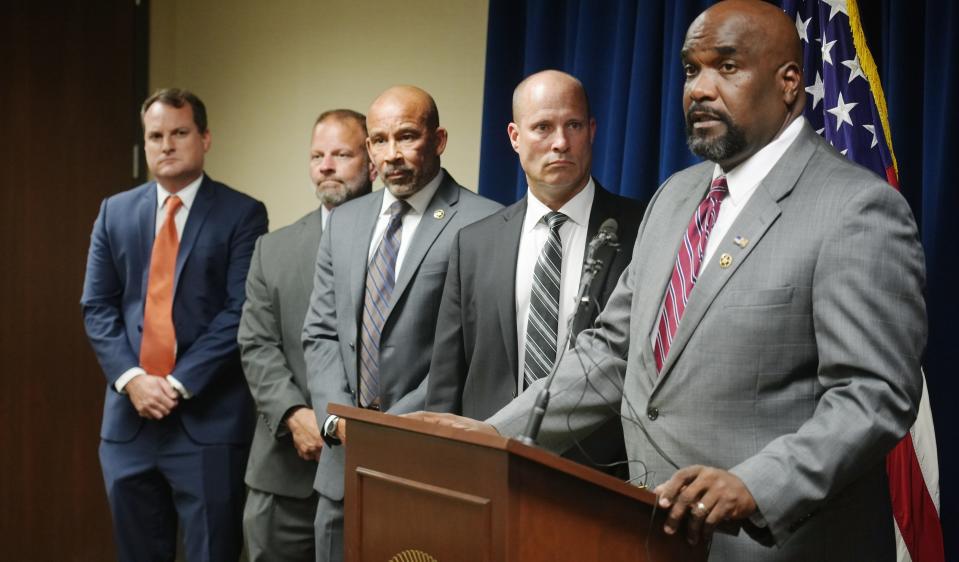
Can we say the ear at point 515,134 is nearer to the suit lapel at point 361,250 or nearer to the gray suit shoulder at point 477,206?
the gray suit shoulder at point 477,206

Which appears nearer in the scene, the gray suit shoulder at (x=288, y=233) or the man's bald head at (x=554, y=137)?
A: the man's bald head at (x=554, y=137)

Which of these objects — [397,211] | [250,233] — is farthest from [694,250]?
[250,233]

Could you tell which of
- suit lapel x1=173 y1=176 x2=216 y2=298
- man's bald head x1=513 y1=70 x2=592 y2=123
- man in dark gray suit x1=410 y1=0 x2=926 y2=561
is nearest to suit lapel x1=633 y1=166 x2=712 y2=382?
man in dark gray suit x1=410 y1=0 x2=926 y2=561

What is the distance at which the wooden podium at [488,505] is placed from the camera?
177cm

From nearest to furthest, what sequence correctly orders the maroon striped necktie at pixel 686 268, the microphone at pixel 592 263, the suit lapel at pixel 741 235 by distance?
the microphone at pixel 592 263 < the suit lapel at pixel 741 235 < the maroon striped necktie at pixel 686 268

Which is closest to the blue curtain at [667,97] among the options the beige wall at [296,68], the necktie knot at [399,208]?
the beige wall at [296,68]

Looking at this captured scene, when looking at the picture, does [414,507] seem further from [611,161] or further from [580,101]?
[611,161]

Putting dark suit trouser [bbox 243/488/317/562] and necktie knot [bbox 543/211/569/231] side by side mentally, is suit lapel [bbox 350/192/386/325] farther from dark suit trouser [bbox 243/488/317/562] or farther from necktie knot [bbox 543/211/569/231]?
dark suit trouser [bbox 243/488/317/562]

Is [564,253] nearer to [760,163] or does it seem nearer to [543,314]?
[543,314]

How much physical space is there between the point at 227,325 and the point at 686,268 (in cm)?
226

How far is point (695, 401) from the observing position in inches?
85.0

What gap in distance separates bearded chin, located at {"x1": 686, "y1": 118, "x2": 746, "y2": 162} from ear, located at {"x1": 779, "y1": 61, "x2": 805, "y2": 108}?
5.0 inches

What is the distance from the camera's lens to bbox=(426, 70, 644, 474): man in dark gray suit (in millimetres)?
2955

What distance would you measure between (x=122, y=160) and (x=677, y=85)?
3043 millimetres
